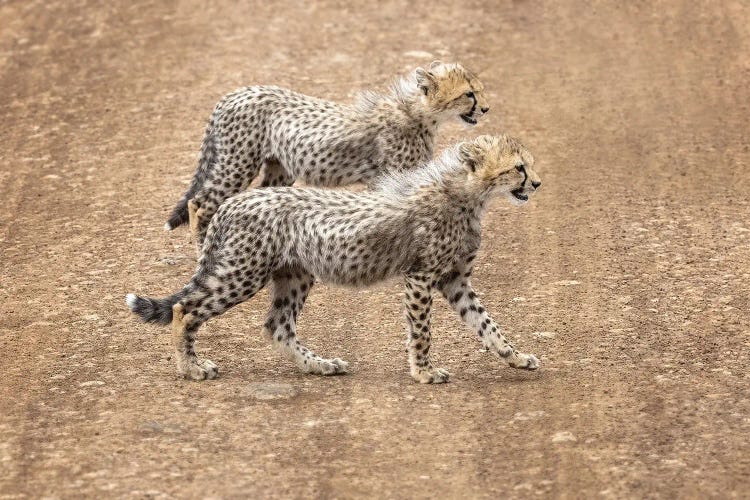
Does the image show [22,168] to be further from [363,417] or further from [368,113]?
[363,417]

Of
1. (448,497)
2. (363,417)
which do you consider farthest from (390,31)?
(448,497)

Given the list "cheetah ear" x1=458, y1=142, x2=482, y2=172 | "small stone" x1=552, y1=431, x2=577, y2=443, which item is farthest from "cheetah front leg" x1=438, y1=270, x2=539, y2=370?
"small stone" x1=552, y1=431, x2=577, y2=443

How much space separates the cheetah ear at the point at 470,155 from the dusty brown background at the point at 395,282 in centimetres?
127

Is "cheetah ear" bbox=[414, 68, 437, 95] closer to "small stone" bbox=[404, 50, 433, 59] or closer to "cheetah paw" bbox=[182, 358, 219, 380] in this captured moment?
"cheetah paw" bbox=[182, 358, 219, 380]

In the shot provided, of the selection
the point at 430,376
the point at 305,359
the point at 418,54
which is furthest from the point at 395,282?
the point at 418,54

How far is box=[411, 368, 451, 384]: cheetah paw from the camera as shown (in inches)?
339

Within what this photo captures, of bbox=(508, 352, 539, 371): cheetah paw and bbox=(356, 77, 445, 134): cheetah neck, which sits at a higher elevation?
bbox=(356, 77, 445, 134): cheetah neck

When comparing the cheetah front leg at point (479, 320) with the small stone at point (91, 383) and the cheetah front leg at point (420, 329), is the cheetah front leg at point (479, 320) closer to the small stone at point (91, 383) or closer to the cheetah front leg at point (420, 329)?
the cheetah front leg at point (420, 329)

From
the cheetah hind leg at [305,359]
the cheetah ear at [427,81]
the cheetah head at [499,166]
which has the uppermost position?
the cheetah ear at [427,81]

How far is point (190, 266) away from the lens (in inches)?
426

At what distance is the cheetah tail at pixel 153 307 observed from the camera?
340 inches

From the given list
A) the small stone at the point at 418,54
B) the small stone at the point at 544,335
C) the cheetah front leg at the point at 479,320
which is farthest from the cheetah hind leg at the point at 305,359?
the small stone at the point at 418,54

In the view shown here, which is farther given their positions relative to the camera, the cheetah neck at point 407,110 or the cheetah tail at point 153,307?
the cheetah neck at point 407,110

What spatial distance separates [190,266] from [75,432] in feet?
10.2
